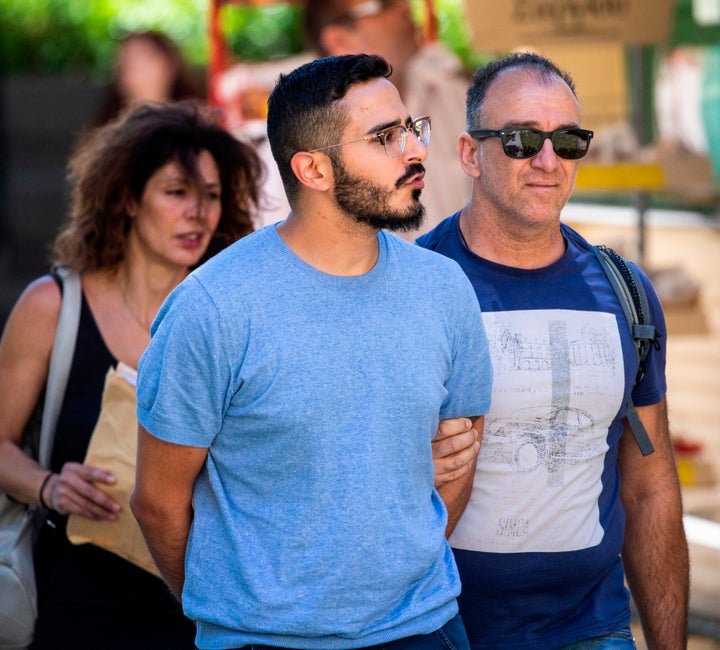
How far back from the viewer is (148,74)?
25.7ft

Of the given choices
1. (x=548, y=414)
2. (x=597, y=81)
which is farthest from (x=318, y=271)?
(x=597, y=81)

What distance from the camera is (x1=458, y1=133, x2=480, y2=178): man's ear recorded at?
3273 millimetres

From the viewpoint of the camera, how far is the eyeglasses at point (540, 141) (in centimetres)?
312

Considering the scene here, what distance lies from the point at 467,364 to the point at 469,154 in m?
0.83

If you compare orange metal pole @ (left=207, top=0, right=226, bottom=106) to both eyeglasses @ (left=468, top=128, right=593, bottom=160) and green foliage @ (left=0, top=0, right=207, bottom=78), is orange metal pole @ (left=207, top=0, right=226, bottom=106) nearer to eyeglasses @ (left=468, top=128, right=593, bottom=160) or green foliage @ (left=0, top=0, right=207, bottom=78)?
green foliage @ (left=0, top=0, right=207, bottom=78)

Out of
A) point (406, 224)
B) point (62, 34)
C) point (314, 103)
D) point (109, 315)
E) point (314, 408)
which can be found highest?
point (314, 103)

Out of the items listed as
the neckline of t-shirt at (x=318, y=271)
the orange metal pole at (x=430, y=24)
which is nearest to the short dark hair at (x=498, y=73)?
the neckline of t-shirt at (x=318, y=271)

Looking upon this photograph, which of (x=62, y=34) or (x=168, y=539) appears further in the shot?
(x=62, y=34)

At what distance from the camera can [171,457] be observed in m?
2.44

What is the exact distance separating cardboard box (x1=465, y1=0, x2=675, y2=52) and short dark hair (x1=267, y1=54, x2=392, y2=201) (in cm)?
347

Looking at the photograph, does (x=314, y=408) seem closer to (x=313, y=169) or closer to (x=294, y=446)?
(x=294, y=446)

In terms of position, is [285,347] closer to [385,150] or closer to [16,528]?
[385,150]

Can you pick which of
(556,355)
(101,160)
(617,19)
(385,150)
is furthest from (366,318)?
(617,19)

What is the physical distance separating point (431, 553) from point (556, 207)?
1068 mm
